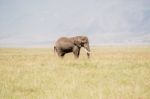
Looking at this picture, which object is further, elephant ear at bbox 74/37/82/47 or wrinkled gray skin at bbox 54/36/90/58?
elephant ear at bbox 74/37/82/47

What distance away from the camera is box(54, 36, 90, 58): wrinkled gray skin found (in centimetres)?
2866

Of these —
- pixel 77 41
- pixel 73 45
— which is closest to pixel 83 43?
pixel 77 41

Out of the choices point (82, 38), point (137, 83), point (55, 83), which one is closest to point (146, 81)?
point (137, 83)

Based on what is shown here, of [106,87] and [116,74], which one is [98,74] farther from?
[106,87]

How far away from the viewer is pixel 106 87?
12.0 m

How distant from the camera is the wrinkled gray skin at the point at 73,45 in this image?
94.0 feet

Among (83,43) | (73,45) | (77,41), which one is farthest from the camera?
(73,45)

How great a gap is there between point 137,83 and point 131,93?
2104 millimetres

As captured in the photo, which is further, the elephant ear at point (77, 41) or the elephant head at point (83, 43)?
the elephant ear at point (77, 41)

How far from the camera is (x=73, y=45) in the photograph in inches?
1155

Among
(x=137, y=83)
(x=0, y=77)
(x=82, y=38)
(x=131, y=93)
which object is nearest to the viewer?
(x=131, y=93)

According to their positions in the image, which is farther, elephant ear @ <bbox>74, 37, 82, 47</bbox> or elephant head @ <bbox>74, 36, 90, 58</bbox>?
elephant ear @ <bbox>74, 37, 82, 47</bbox>

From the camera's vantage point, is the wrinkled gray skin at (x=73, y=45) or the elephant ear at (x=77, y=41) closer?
the wrinkled gray skin at (x=73, y=45)

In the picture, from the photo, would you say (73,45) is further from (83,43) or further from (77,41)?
(83,43)
